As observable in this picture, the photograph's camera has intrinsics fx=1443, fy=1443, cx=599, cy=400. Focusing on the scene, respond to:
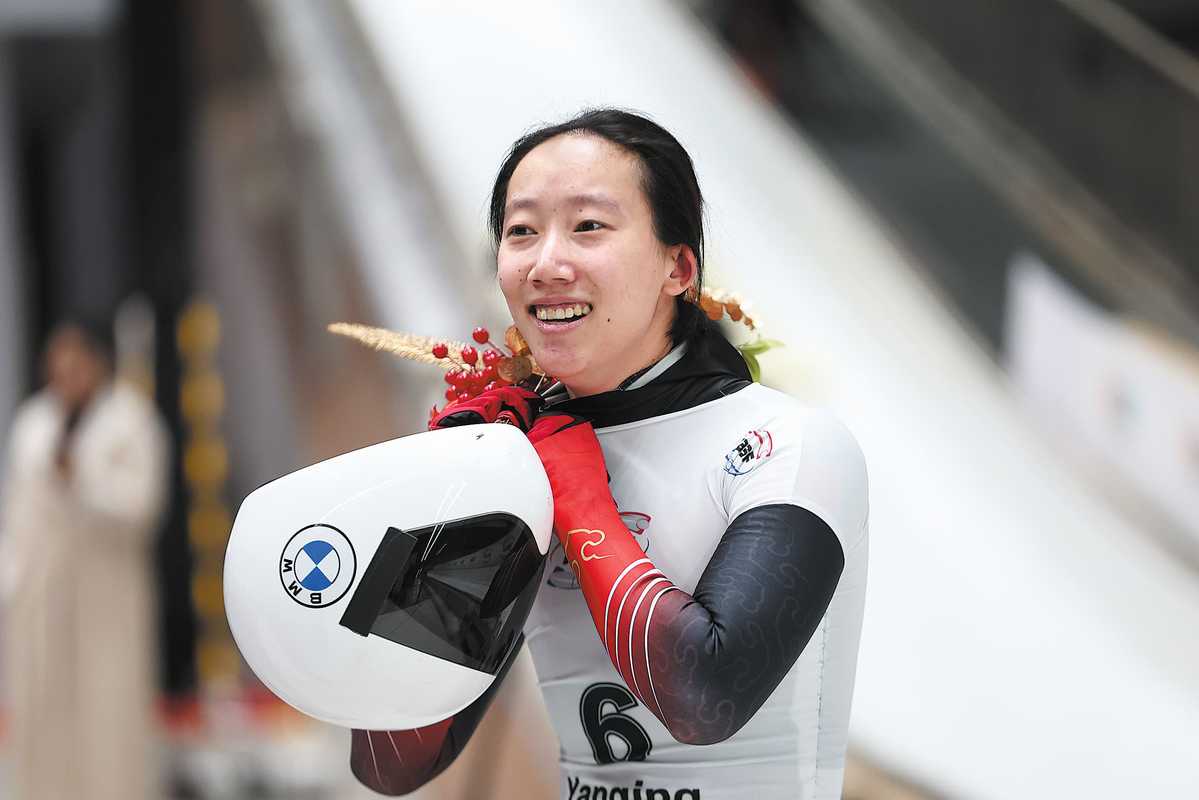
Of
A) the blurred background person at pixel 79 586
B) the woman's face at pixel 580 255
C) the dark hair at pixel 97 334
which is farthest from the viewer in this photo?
the dark hair at pixel 97 334

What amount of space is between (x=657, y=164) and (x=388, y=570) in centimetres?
34

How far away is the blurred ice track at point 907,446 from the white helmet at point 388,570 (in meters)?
0.33

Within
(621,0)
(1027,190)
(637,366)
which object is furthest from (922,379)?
(637,366)

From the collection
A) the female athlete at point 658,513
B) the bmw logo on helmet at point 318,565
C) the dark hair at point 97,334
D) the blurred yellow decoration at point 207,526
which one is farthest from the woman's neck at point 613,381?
the blurred yellow decoration at point 207,526

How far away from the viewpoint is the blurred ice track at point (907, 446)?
2865 mm

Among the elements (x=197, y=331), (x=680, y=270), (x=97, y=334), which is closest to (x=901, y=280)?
(x=97, y=334)

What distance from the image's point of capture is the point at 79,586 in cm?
597

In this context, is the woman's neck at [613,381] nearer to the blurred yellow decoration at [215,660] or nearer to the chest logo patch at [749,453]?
the chest logo patch at [749,453]

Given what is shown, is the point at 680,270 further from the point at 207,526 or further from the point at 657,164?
the point at 207,526

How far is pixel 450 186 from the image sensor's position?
4.48m

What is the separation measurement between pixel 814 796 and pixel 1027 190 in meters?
4.37

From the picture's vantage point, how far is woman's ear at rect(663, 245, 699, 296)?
1.03m

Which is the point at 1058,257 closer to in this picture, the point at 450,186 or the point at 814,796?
the point at 450,186

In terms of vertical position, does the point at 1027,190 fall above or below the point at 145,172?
above
